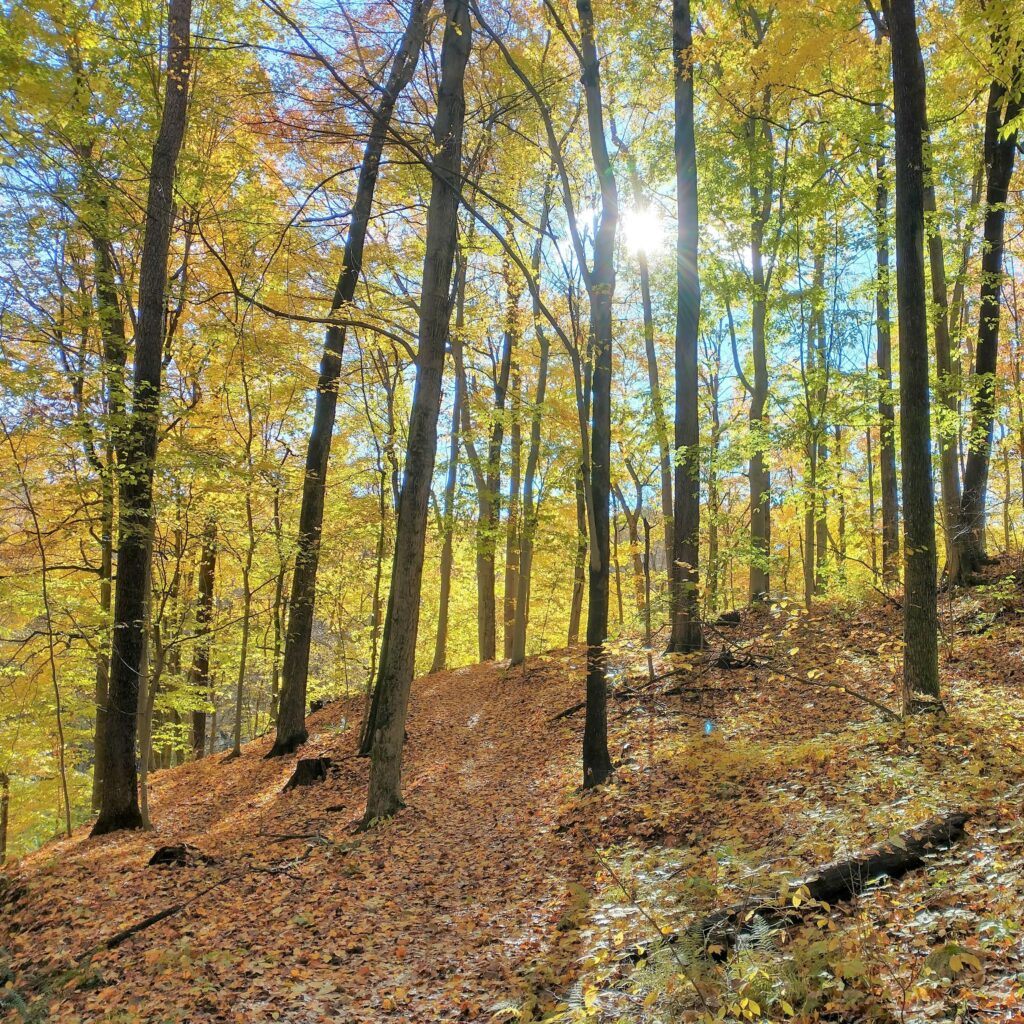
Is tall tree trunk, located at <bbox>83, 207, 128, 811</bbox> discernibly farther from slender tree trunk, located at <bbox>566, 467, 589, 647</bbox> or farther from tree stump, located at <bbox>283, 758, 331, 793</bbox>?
slender tree trunk, located at <bbox>566, 467, 589, 647</bbox>

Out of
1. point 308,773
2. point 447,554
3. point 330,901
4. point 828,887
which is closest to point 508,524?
point 447,554

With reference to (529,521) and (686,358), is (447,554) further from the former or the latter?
(686,358)

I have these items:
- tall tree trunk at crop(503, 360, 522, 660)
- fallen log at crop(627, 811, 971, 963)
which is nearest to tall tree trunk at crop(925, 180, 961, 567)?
tall tree trunk at crop(503, 360, 522, 660)

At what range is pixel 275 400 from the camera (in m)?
14.0

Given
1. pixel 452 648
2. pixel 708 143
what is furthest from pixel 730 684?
pixel 452 648

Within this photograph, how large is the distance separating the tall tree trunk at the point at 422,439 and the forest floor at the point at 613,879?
3.12 ft

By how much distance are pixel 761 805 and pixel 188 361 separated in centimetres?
1145

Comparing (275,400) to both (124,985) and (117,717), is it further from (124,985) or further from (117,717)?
(124,985)

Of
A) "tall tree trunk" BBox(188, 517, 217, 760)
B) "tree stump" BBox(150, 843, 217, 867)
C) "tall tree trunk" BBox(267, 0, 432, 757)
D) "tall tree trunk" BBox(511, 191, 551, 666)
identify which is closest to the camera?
"tree stump" BBox(150, 843, 217, 867)

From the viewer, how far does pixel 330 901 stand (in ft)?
18.4

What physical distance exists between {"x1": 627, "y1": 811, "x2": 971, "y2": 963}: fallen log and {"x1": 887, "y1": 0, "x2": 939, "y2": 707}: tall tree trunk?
2.57 meters

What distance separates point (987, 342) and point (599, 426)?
7617 millimetres

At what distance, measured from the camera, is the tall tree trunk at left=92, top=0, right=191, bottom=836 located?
8.40 m

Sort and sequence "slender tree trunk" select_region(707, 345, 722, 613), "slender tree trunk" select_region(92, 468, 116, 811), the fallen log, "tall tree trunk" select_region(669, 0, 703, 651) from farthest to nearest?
"tall tree trunk" select_region(669, 0, 703, 651) → "slender tree trunk" select_region(707, 345, 722, 613) → "slender tree trunk" select_region(92, 468, 116, 811) → the fallen log
